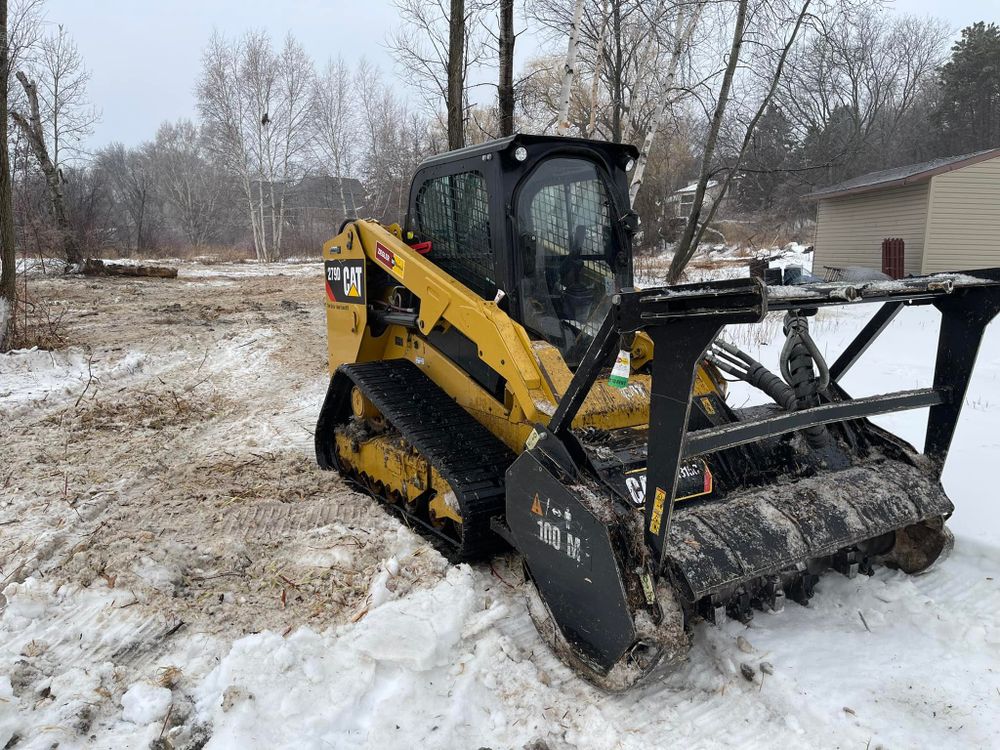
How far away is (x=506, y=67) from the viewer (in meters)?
9.75

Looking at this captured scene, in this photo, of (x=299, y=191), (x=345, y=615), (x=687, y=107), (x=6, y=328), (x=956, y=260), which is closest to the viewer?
(x=345, y=615)

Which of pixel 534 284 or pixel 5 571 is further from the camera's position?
pixel 534 284

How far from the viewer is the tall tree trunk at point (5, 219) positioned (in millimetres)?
9039

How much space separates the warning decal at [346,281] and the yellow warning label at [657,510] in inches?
118

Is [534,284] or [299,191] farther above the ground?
[299,191]

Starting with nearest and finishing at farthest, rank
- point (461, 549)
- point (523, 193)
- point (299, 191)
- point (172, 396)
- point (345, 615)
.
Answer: point (345, 615) → point (461, 549) → point (523, 193) → point (172, 396) → point (299, 191)

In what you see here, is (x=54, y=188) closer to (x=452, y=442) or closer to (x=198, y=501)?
(x=198, y=501)

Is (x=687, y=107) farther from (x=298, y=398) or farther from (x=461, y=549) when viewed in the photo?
(x=461, y=549)

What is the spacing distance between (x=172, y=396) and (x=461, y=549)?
17.0 feet

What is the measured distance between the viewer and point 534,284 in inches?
157

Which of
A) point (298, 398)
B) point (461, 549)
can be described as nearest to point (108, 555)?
point (461, 549)

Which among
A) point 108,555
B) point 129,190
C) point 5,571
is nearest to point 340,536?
point 108,555

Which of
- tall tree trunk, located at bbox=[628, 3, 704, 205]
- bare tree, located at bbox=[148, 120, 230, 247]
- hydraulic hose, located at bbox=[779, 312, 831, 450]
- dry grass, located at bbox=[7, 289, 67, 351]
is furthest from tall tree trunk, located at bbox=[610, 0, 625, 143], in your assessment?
bare tree, located at bbox=[148, 120, 230, 247]

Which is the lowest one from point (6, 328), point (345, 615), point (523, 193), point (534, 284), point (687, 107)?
point (345, 615)
